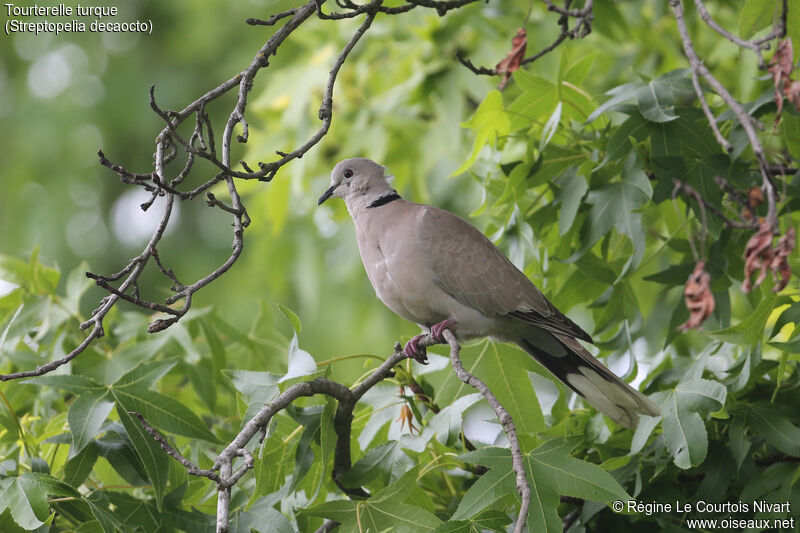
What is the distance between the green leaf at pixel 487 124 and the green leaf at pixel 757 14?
0.79m

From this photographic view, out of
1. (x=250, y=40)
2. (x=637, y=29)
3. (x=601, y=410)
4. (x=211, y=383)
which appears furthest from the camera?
(x=250, y=40)

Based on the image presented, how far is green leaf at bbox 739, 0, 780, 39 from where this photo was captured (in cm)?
201

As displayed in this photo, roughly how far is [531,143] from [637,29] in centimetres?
240

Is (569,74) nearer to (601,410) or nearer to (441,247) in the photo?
(441,247)

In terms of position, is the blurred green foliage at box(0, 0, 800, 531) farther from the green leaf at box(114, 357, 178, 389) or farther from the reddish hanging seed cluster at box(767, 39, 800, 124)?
the reddish hanging seed cluster at box(767, 39, 800, 124)

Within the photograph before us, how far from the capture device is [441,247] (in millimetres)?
2865

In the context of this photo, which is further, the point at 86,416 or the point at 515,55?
the point at 515,55

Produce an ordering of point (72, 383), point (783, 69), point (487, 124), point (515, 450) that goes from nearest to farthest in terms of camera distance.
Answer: point (783, 69) → point (515, 450) → point (72, 383) → point (487, 124)

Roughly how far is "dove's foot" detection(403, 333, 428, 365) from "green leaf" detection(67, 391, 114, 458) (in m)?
0.79

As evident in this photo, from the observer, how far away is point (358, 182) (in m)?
3.27

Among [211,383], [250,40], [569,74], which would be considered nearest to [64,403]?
[211,383]

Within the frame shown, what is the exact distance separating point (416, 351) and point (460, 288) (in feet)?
1.38

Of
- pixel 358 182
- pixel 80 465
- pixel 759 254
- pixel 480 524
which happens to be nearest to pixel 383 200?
pixel 358 182

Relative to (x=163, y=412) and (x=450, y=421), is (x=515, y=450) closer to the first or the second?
(x=450, y=421)
